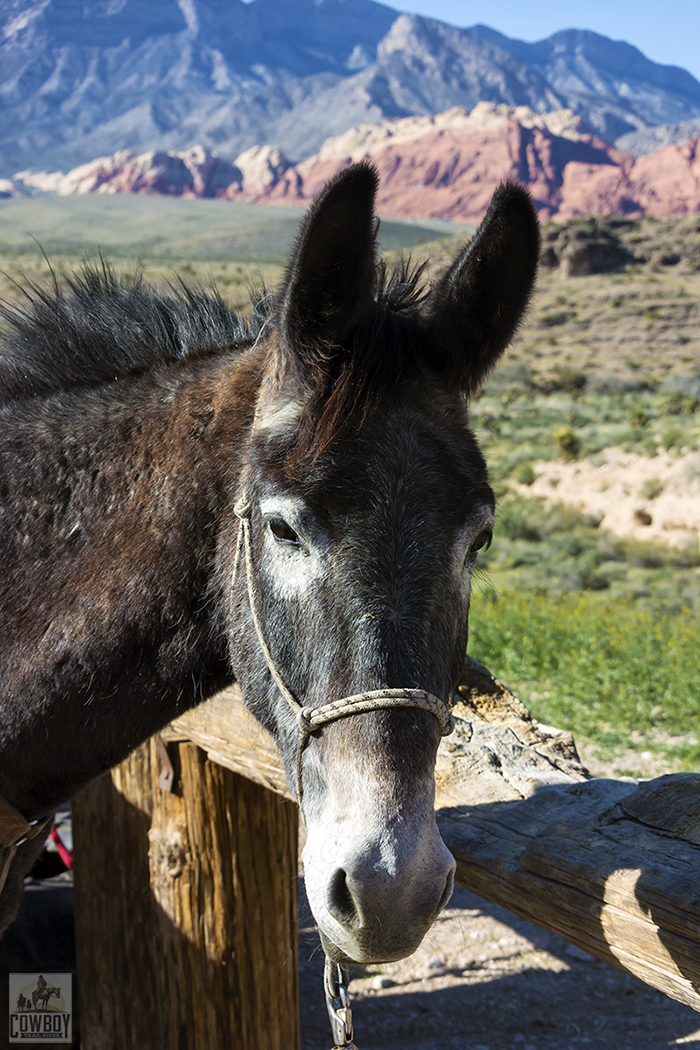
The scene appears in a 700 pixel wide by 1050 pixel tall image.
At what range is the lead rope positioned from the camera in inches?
60.0

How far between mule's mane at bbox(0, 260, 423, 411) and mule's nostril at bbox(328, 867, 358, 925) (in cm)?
127

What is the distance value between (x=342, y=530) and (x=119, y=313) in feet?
3.17

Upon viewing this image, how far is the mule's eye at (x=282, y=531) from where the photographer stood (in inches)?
66.0

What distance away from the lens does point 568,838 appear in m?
2.07

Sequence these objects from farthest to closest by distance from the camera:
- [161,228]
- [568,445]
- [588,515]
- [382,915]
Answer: [161,228]
[568,445]
[588,515]
[382,915]

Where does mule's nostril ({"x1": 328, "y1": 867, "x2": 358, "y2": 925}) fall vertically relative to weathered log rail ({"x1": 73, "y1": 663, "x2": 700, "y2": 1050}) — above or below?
above

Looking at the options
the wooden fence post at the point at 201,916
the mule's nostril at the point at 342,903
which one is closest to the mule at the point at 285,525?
the mule's nostril at the point at 342,903

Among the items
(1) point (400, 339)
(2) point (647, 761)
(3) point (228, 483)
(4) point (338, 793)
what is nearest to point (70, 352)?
(3) point (228, 483)

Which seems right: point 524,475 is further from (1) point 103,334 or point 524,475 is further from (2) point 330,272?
(2) point 330,272

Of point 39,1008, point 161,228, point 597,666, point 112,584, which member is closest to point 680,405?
point 597,666

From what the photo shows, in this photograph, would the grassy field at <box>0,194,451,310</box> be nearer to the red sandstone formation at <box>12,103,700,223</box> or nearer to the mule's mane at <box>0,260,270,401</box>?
the red sandstone formation at <box>12,103,700,223</box>

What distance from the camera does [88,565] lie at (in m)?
1.92

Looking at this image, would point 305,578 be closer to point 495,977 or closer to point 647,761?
point 495,977

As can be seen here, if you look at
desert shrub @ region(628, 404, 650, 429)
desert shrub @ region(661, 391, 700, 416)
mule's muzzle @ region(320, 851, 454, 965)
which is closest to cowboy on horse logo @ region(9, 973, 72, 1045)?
mule's muzzle @ region(320, 851, 454, 965)
